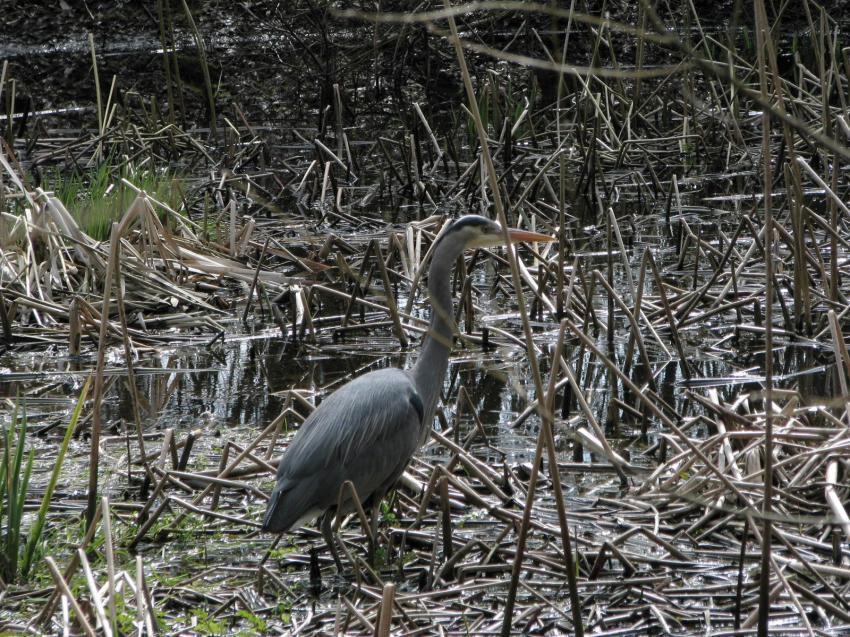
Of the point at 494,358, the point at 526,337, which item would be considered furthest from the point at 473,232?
the point at 526,337

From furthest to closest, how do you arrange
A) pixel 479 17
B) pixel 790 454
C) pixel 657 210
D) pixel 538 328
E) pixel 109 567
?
pixel 479 17 < pixel 657 210 < pixel 538 328 < pixel 790 454 < pixel 109 567

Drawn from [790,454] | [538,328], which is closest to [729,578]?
[790,454]

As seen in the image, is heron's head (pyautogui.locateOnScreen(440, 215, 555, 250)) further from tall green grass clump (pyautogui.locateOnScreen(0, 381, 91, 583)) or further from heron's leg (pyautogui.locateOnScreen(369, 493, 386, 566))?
tall green grass clump (pyautogui.locateOnScreen(0, 381, 91, 583))

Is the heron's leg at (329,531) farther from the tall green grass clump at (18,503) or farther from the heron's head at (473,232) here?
the heron's head at (473,232)

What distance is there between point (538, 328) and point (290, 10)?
10.6 m

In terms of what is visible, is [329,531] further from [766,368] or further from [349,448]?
[766,368]

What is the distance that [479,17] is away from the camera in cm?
1518

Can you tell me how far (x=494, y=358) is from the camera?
6410 millimetres

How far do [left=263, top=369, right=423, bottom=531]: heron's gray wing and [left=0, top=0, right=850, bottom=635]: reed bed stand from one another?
191mm

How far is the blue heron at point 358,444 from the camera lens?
414cm

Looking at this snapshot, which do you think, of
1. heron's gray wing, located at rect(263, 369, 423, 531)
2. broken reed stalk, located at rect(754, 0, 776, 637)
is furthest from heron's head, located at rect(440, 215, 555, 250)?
broken reed stalk, located at rect(754, 0, 776, 637)

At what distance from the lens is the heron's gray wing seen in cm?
414

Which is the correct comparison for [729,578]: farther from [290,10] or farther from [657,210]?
[290,10]

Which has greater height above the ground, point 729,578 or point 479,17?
point 479,17
